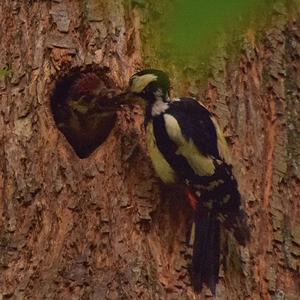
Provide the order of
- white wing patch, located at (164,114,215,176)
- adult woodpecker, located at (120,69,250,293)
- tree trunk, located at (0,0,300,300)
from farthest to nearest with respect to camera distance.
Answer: white wing patch, located at (164,114,215,176)
adult woodpecker, located at (120,69,250,293)
tree trunk, located at (0,0,300,300)

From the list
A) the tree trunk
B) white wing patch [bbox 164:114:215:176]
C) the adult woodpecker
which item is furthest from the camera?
white wing patch [bbox 164:114:215:176]

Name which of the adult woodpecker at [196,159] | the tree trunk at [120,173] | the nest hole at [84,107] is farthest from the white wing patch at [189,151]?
the nest hole at [84,107]

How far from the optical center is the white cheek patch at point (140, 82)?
8.88 ft

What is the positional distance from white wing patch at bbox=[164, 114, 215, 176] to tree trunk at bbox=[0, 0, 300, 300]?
13 cm

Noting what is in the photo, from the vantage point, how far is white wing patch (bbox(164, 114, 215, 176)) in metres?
2.76

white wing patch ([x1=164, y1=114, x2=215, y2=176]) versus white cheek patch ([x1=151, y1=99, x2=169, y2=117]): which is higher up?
white cheek patch ([x1=151, y1=99, x2=169, y2=117])

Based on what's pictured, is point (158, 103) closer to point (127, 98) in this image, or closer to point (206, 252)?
point (127, 98)

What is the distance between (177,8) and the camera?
84cm

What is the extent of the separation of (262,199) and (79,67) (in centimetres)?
93

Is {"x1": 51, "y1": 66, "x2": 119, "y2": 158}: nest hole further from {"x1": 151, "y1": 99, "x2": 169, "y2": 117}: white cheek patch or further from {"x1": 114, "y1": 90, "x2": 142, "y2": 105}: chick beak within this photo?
{"x1": 151, "y1": 99, "x2": 169, "y2": 117}: white cheek patch

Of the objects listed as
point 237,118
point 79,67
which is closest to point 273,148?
point 237,118

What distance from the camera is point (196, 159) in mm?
2766

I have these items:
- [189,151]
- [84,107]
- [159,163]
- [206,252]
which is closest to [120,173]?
[159,163]

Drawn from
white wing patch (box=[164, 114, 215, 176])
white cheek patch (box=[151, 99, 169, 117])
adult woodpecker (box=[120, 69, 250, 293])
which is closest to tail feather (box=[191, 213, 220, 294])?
adult woodpecker (box=[120, 69, 250, 293])
